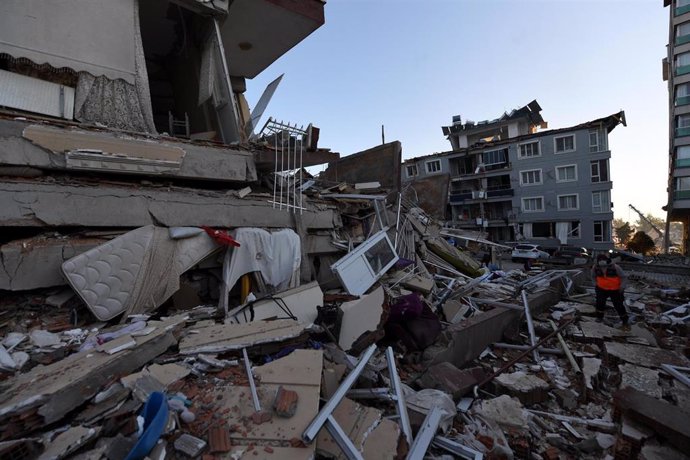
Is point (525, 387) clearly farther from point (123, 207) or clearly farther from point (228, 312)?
point (123, 207)

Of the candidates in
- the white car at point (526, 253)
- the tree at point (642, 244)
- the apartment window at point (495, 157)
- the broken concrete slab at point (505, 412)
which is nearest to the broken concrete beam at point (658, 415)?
the broken concrete slab at point (505, 412)

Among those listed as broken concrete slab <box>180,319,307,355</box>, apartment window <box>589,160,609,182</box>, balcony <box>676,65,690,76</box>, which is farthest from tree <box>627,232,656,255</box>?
broken concrete slab <box>180,319,307,355</box>

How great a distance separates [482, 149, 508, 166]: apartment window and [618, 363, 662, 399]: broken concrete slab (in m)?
29.7

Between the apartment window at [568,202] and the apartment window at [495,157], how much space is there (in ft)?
19.6

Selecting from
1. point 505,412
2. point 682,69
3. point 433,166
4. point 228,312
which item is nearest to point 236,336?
point 228,312

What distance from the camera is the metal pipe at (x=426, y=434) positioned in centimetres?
255

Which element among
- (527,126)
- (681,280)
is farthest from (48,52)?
(527,126)

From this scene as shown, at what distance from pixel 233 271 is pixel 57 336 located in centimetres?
239

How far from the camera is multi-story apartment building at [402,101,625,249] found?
86.6ft

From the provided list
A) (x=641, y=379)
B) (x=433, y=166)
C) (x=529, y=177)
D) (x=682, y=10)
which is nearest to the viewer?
(x=641, y=379)

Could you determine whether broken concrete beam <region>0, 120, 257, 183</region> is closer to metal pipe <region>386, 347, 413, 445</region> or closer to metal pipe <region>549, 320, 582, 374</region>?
metal pipe <region>386, 347, 413, 445</region>

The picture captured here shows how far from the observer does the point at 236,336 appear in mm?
3646

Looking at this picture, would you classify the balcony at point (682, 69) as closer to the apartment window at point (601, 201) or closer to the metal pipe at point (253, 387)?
the apartment window at point (601, 201)

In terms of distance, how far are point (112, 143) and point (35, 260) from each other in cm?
204
